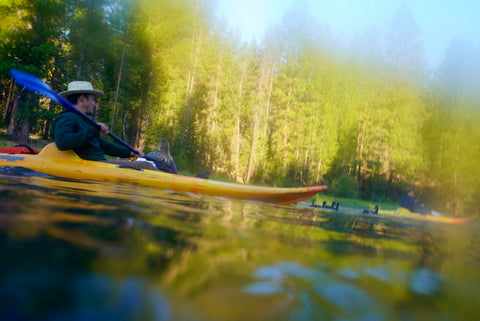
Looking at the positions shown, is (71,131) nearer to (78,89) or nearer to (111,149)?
(78,89)

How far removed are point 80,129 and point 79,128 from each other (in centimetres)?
3

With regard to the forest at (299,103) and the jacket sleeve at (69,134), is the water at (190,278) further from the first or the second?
the forest at (299,103)

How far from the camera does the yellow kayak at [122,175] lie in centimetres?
326

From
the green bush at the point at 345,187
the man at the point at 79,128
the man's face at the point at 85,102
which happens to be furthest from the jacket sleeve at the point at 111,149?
the green bush at the point at 345,187

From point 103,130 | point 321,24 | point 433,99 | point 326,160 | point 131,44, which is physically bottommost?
point 103,130

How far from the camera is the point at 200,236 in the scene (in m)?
1.04

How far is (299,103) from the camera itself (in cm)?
1988

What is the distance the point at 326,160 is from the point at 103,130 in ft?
59.6

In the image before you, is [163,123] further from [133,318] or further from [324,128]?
[133,318]

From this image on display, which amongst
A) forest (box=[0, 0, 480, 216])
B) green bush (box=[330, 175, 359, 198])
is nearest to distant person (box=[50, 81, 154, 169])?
forest (box=[0, 0, 480, 216])

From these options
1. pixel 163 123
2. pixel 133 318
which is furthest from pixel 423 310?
pixel 163 123

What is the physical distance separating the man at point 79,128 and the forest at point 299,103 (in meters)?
12.0

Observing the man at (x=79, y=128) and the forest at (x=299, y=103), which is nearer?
→ the man at (x=79, y=128)

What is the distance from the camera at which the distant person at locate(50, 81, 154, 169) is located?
129 inches
